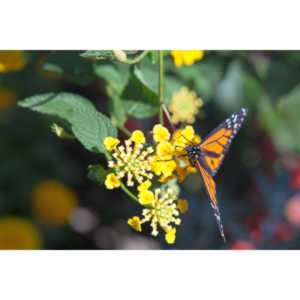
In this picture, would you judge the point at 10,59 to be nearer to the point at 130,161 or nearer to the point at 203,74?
the point at 130,161

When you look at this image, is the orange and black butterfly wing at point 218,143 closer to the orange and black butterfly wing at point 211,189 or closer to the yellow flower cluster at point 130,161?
the orange and black butterfly wing at point 211,189

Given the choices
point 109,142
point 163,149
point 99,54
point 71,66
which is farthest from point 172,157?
point 71,66

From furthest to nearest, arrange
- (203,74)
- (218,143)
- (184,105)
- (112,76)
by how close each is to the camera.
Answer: (203,74) → (184,105) → (112,76) → (218,143)

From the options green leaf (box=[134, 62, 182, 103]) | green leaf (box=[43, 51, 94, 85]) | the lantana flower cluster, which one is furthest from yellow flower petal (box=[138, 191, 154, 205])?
green leaf (box=[43, 51, 94, 85])

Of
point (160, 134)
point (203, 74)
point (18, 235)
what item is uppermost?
point (203, 74)

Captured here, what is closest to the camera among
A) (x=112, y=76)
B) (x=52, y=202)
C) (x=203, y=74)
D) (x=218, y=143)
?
(x=218, y=143)

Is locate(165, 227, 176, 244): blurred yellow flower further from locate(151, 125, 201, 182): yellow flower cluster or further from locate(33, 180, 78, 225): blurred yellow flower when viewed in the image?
locate(33, 180, 78, 225): blurred yellow flower

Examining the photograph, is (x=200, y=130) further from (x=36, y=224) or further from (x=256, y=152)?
(x=36, y=224)
